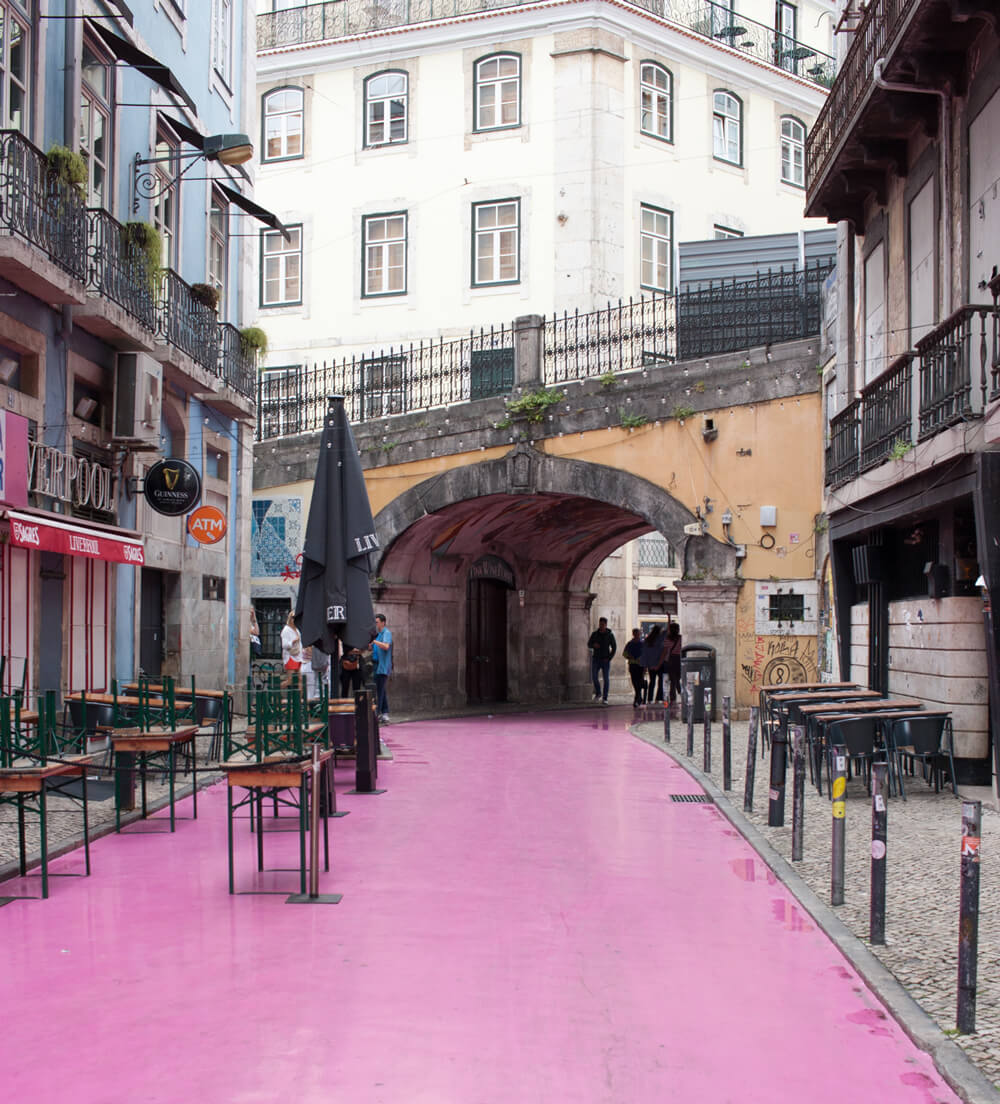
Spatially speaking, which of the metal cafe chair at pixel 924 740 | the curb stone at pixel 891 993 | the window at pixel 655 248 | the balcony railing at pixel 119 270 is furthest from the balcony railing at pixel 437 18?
the curb stone at pixel 891 993

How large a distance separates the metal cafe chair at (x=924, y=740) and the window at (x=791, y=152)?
25226 mm

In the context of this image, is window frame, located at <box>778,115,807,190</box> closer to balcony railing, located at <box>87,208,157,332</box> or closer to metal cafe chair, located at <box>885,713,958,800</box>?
balcony railing, located at <box>87,208,157,332</box>

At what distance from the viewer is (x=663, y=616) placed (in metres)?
37.9

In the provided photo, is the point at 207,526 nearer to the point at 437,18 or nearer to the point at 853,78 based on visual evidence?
the point at 853,78

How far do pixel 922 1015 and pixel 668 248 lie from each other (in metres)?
28.7

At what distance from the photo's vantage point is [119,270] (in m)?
15.6

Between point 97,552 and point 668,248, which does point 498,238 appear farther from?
point 97,552

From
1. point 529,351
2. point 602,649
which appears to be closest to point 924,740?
point 529,351

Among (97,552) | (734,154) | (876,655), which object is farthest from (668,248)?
(97,552)

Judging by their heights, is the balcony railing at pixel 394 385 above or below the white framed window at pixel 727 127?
below

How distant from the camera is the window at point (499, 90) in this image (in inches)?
1277

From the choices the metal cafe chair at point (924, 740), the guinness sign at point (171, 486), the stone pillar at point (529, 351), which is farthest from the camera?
the stone pillar at point (529, 351)

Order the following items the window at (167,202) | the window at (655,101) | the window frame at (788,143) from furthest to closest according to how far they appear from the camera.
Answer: the window frame at (788,143)
the window at (655,101)
the window at (167,202)

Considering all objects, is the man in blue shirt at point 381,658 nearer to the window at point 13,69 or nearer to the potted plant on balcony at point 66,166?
the potted plant on balcony at point 66,166
